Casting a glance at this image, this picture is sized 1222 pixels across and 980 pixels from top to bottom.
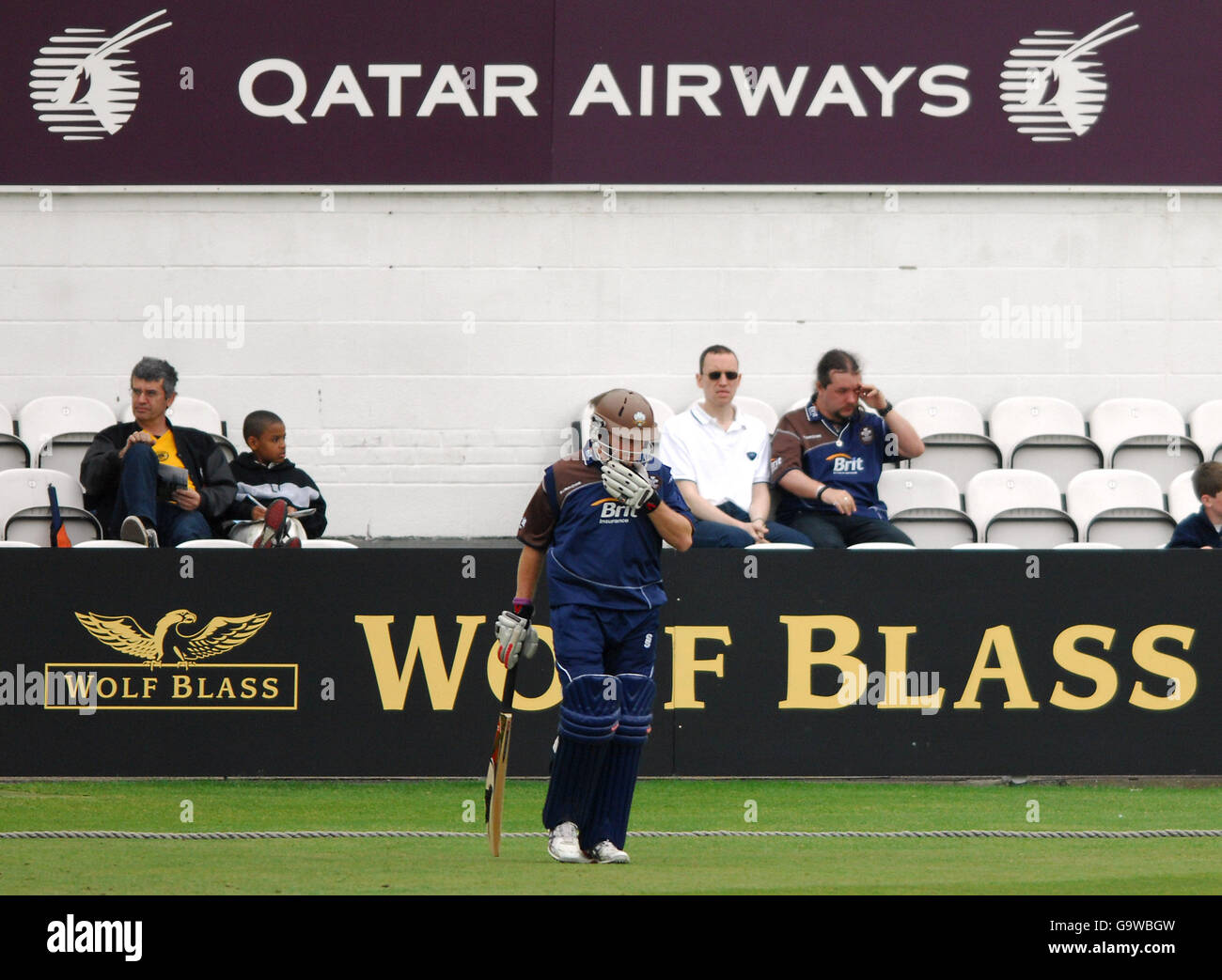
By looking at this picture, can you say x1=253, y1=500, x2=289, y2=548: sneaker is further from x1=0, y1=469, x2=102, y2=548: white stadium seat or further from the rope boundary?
the rope boundary

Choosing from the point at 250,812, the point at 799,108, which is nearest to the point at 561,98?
the point at 799,108

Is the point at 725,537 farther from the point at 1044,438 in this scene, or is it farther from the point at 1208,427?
the point at 1208,427

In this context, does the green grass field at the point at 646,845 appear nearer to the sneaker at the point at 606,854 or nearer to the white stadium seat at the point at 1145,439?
the sneaker at the point at 606,854

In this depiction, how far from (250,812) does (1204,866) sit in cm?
403

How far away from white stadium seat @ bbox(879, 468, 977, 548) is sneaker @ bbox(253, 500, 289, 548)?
146 inches

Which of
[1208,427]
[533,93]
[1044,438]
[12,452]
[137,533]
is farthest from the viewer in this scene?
[533,93]

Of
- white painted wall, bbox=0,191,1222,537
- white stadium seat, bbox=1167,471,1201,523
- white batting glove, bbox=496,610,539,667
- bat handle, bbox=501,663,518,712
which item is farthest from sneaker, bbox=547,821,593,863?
white stadium seat, bbox=1167,471,1201,523

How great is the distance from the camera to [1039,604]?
8.20 metres

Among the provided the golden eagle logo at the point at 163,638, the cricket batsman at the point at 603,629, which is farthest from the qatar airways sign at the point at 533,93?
the cricket batsman at the point at 603,629

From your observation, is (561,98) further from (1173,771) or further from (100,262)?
(1173,771)

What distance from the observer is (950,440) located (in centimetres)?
1046

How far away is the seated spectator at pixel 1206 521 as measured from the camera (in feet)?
28.0

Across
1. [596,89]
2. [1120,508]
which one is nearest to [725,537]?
[1120,508]

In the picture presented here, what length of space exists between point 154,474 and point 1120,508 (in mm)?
5676
